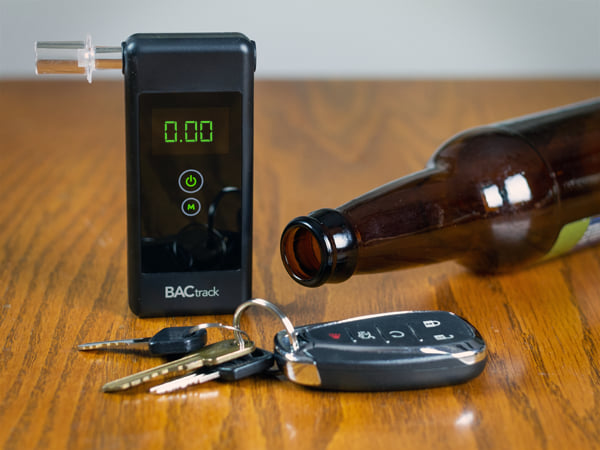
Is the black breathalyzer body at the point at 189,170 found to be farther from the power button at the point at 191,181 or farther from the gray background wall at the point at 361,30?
the gray background wall at the point at 361,30

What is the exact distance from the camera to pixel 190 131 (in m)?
0.61

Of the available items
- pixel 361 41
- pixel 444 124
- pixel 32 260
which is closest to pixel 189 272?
pixel 32 260

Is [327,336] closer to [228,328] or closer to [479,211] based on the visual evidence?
[228,328]

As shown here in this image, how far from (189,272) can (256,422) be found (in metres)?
0.17

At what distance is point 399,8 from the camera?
5.70ft

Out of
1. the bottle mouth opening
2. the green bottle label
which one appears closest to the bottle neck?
the bottle mouth opening

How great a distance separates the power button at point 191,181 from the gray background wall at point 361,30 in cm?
107

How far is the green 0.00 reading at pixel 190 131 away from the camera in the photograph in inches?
23.9

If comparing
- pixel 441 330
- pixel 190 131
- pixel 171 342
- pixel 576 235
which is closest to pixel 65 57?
pixel 190 131

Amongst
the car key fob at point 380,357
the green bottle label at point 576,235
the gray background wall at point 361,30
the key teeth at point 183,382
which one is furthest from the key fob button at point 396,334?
the gray background wall at point 361,30

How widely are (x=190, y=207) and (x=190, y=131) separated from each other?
60 millimetres

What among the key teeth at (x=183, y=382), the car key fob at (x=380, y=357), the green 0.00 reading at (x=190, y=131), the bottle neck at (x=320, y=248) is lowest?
the key teeth at (x=183, y=382)

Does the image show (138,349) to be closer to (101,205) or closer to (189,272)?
→ (189,272)

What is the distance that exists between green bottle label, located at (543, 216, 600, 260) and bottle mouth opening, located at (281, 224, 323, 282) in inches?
9.2
